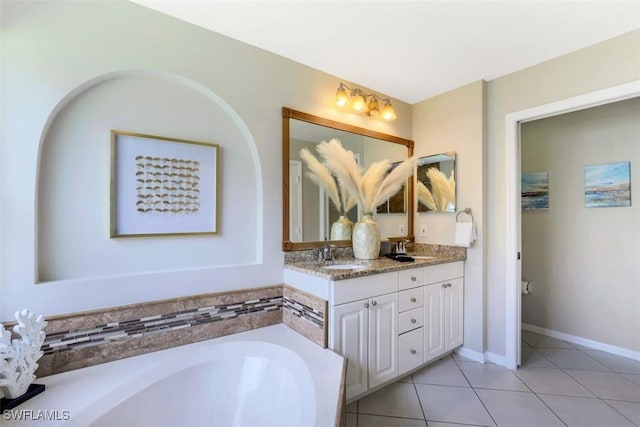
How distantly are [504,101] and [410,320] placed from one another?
1.95 meters

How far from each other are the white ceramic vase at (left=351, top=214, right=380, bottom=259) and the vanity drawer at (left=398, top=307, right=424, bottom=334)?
492 millimetres

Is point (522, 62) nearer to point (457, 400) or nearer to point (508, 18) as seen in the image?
point (508, 18)

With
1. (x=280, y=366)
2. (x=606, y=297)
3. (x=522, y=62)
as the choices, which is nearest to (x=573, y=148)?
(x=522, y=62)

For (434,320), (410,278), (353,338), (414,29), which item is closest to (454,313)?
(434,320)

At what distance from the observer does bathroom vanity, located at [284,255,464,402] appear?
1.69m

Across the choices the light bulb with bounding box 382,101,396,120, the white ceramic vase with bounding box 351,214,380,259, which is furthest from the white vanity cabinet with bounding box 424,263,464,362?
the light bulb with bounding box 382,101,396,120

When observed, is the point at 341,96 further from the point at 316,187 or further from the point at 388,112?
the point at 316,187

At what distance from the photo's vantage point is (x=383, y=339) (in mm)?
1870

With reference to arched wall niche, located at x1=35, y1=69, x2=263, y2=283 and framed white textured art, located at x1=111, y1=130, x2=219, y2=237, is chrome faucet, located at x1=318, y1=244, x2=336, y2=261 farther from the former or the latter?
framed white textured art, located at x1=111, y1=130, x2=219, y2=237

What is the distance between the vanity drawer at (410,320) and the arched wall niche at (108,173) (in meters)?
1.18

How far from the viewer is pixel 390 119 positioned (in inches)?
106

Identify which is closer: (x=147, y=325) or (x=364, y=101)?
(x=147, y=325)

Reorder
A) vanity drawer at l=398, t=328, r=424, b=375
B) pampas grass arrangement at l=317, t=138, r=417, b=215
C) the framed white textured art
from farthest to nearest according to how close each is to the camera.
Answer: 1. pampas grass arrangement at l=317, t=138, r=417, b=215
2. vanity drawer at l=398, t=328, r=424, b=375
3. the framed white textured art

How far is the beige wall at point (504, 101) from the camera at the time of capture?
1.90 m
